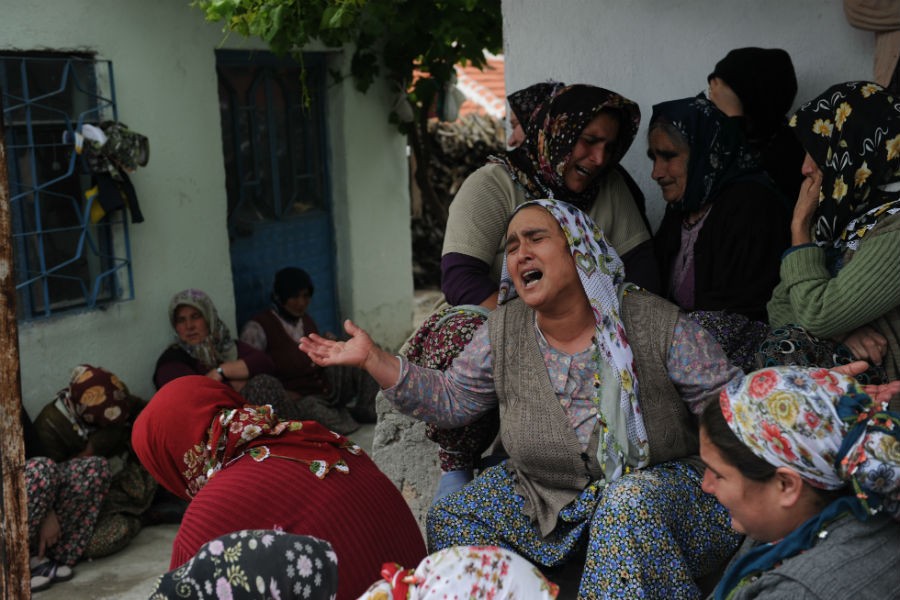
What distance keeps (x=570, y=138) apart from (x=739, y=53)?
0.76 meters

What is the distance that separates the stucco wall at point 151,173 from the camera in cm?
555

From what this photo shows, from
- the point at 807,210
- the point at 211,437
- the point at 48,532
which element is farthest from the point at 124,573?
the point at 807,210

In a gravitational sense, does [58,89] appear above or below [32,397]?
above

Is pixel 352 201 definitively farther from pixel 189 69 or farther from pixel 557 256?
pixel 557 256

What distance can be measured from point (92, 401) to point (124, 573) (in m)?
0.89

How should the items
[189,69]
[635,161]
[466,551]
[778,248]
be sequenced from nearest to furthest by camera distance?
[466,551] < [778,248] < [635,161] < [189,69]

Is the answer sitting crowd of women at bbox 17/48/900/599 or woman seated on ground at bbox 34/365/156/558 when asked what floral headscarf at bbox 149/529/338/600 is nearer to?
sitting crowd of women at bbox 17/48/900/599

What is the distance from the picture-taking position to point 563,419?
2814mm

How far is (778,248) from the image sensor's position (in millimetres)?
3330

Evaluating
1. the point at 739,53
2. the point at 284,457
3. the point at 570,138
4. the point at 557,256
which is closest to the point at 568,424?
the point at 557,256

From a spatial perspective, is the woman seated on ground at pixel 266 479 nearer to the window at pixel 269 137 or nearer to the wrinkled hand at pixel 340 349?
the wrinkled hand at pixel 340 349

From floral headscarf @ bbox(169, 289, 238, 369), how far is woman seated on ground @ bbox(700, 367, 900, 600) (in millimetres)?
4646

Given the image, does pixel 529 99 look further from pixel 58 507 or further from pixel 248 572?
pixel 58 507

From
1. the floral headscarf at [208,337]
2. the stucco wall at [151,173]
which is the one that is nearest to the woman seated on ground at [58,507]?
the stucco wall at [151,173]
